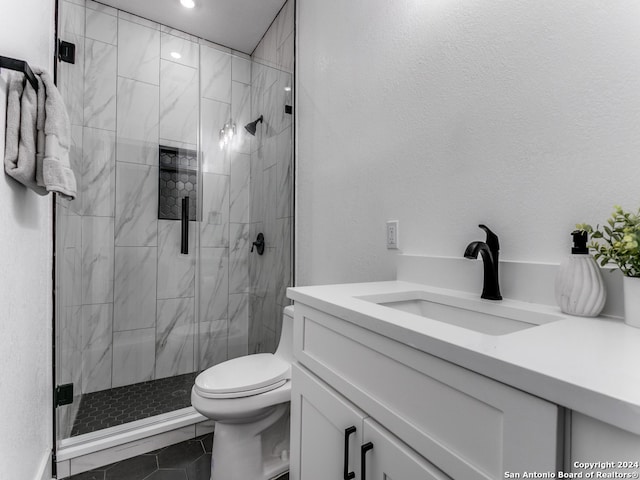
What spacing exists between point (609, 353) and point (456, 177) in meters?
0.69

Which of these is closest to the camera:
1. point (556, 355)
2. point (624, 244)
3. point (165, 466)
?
point (556, 355)

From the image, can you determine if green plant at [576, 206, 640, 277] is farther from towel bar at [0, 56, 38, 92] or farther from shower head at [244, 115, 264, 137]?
shower head at [244, 115, 264, 137]

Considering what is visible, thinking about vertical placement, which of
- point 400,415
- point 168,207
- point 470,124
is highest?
point 470,124

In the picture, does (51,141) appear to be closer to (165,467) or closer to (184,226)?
(184,226)

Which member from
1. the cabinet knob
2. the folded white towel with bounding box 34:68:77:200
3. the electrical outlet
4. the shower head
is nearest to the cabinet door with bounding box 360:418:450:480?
the cabinet knob

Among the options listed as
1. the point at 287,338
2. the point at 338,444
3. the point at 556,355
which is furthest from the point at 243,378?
the point at 556,355

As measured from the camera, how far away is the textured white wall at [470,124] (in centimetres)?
71

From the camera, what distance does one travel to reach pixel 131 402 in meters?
1.89

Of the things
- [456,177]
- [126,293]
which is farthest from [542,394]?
[126,293]

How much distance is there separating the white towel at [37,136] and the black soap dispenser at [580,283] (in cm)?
141

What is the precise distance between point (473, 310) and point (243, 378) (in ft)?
3.34

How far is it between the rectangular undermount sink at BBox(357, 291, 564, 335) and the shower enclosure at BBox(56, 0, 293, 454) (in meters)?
1.14

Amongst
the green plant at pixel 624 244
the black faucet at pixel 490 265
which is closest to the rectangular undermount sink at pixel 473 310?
the black faucet at pixel 490 265

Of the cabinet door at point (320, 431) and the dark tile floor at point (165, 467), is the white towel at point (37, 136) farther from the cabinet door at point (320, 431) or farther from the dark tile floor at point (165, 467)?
the dark tile floor at point (165, 467)
